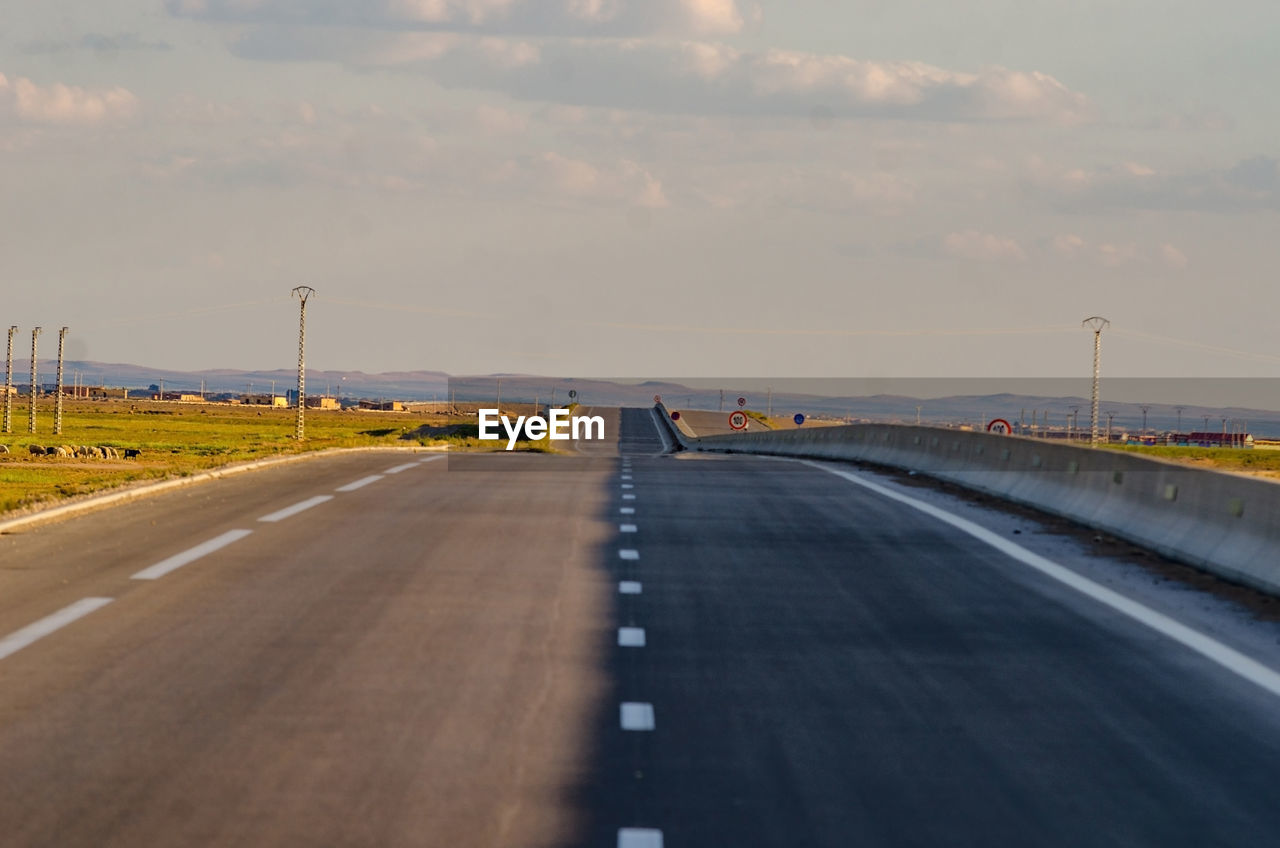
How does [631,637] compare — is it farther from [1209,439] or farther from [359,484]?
[1209,439]

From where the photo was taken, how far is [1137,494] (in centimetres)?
1614

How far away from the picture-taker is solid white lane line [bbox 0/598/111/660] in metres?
9.09

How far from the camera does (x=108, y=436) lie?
275 ft

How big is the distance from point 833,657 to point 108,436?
80.4 metres

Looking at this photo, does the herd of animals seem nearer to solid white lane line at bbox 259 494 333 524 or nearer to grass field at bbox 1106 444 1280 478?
grass field at bbox 1106 444 1280 478

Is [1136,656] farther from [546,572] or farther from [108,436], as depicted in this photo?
[108,436]

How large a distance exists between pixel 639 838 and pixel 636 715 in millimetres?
1997

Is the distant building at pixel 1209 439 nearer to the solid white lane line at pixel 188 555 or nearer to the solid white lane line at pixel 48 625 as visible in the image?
the solid white lane line at pixel 188 555

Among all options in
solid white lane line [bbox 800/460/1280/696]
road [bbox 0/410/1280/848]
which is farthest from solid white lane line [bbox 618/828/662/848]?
solid white lane line [bbox 800/460/1280/696]

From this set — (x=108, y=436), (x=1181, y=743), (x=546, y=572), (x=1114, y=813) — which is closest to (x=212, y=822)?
(x=1114, y=813)

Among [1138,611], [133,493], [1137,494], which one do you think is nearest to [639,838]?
[1138,611]

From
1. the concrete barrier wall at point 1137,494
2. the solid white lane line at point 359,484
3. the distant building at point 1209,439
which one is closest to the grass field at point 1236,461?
the concrete barrier wall at point 1137,494

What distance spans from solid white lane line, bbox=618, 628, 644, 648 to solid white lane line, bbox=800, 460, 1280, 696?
3.56 meters

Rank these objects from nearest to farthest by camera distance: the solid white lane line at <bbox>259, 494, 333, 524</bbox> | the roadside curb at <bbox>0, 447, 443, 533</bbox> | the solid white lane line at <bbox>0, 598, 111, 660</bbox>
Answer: the solid white lane line at <bbox>0, 598, 111, 660</bbox>, the roadside curb at <bbox>0, 447, 443, 533</bbox>, the solid white lane line at <bbox>259, 494, 333, 524</bbox>
